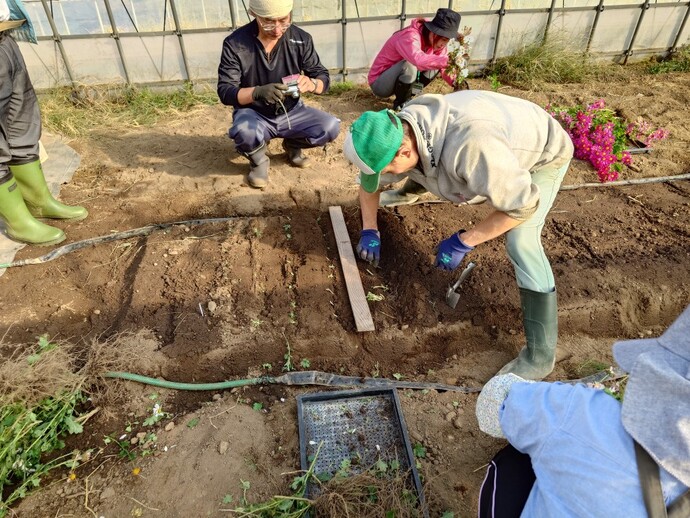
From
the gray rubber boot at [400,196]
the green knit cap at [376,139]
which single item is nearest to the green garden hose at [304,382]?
the green knit cap at [376,139]

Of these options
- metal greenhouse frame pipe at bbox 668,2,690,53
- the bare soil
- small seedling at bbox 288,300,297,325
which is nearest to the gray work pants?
the bare soil

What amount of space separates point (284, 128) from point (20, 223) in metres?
1.95

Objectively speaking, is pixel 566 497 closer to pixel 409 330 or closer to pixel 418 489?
pixel 418 489

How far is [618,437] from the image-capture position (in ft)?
3.59

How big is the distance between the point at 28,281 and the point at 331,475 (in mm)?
2252

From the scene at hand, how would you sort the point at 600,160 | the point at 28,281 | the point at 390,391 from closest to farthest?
the point at 390,391 → the point at 28,281 → the point at 600,160

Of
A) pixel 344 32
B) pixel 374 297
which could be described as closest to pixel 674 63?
pixel 344 32

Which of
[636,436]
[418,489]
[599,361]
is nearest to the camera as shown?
[636,436]

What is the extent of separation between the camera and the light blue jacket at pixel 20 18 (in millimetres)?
2796

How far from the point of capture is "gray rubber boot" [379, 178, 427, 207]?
342cm

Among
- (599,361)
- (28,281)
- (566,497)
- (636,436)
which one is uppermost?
(636,436)

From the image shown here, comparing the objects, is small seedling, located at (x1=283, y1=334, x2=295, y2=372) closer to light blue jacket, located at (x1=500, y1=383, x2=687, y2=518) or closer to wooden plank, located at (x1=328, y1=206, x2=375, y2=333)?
wooden plank, located at (x1=328, y1=206, x2=375, y2=333)

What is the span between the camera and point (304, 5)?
487 centimetres

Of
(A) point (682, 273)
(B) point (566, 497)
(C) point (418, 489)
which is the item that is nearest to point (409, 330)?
(C) point (418, 489)
